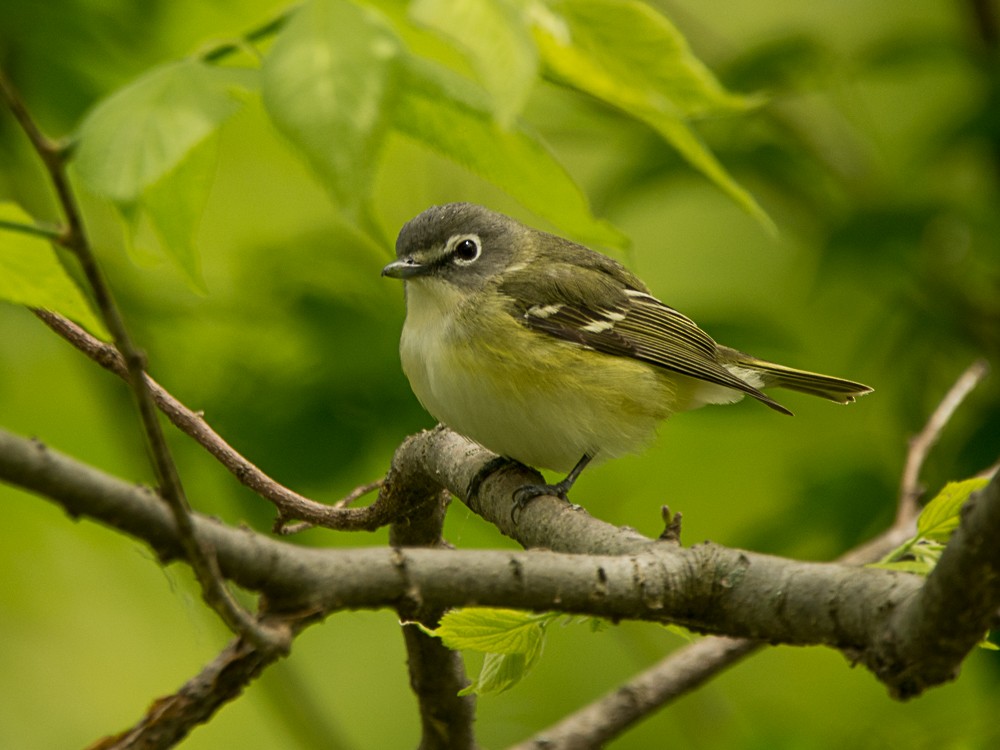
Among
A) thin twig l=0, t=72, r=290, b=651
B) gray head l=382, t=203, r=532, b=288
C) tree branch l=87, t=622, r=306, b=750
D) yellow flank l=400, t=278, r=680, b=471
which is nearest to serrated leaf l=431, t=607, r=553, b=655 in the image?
tree branch l=87, t=622, r=306, b=750

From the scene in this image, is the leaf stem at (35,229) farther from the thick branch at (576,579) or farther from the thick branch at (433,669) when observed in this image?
the thick branch at (433,669)

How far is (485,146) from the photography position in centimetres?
237

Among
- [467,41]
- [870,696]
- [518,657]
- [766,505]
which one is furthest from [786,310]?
[467,41]

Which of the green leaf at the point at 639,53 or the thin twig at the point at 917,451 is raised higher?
the green leaf at the point at 639,53

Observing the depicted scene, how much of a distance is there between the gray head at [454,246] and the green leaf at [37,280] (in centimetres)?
294

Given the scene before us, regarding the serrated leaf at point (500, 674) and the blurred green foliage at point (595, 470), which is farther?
the blurred green foliage at point (595, 470)

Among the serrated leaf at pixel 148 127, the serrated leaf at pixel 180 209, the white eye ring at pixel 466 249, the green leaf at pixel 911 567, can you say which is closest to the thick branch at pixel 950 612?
the green leaf at pixel 911 567

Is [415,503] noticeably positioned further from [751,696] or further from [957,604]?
[751,696]

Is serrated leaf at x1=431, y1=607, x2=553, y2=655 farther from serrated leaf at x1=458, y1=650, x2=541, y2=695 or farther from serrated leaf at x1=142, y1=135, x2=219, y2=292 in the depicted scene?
serrated leaf at x1=142, y1=135, x2=219, y2=292

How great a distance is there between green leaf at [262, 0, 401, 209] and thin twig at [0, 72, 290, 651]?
35 cm

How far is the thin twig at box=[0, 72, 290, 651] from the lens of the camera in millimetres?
1541

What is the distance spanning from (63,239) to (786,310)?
5.04 metres

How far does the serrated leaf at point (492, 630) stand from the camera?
2127mm

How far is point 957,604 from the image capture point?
1.79m
